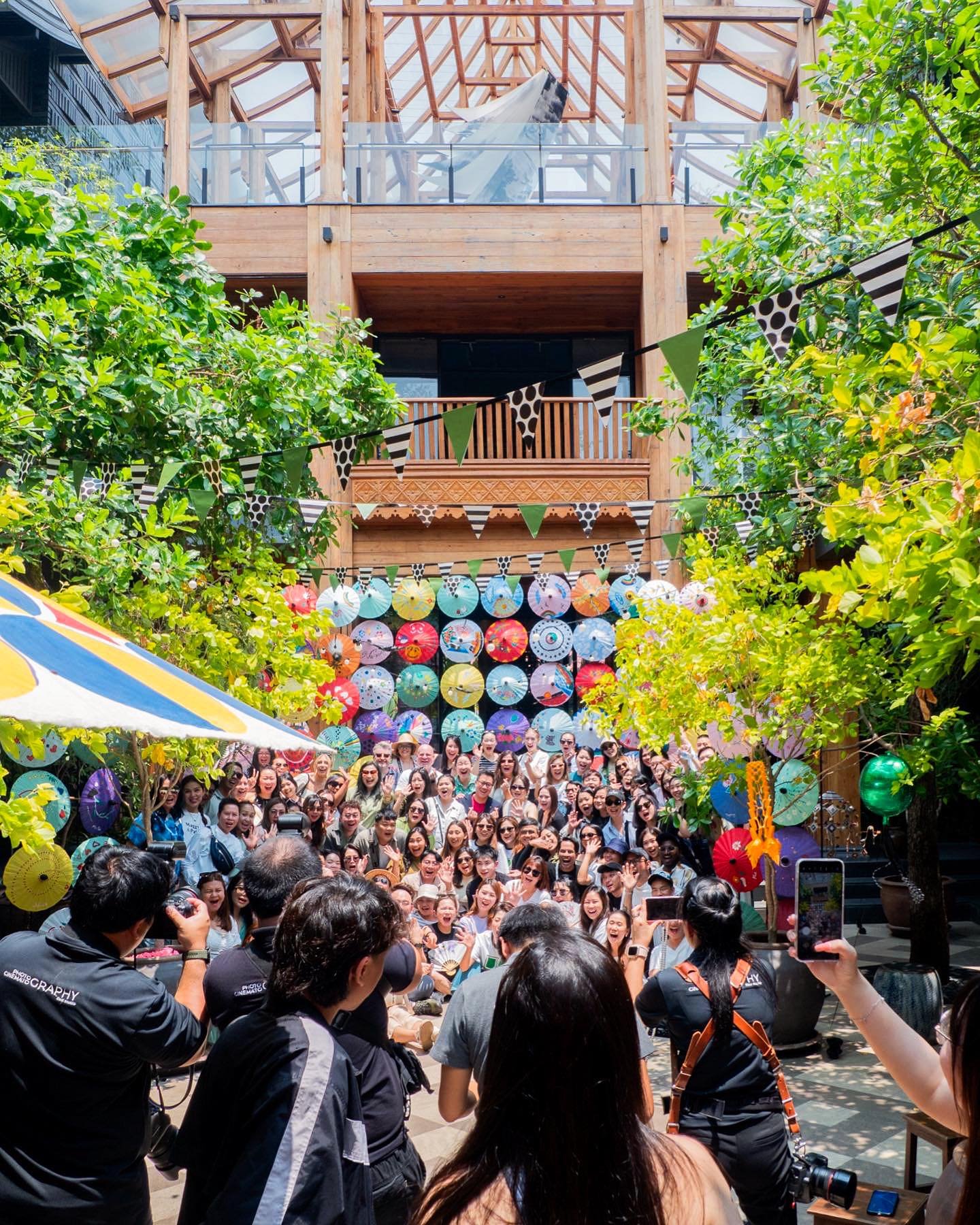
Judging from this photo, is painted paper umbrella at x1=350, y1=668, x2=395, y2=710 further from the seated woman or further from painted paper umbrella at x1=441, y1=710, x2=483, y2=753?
the seated woman

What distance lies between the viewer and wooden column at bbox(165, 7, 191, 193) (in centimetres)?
1416

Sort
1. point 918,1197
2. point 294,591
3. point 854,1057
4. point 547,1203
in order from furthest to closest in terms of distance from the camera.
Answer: point 294,591, point 854,1057, point 918,1197, point 547,1203

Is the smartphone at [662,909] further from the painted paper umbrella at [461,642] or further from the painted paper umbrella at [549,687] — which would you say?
the painted paper umbrella at [461,642]

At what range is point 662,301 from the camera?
14133 millimetres

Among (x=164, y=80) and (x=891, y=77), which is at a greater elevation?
(x=164, y=80)

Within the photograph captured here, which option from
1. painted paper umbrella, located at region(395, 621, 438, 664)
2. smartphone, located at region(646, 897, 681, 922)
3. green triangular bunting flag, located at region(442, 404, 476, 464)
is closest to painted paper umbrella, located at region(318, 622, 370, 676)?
painted paper umbrella, located at region(395, 621, 438, 664)

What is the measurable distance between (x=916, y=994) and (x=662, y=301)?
32.6ft

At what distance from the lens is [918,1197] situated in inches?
130

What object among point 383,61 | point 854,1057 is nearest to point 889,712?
point 854,1057

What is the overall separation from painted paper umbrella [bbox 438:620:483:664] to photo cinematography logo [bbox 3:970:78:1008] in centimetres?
1065

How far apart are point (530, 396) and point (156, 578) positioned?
2844 millimetres

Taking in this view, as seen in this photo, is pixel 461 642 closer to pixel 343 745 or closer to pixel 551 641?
pixel 551 641

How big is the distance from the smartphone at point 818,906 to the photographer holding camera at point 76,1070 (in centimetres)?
149

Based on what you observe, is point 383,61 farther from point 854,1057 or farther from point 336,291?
point 854,1057
